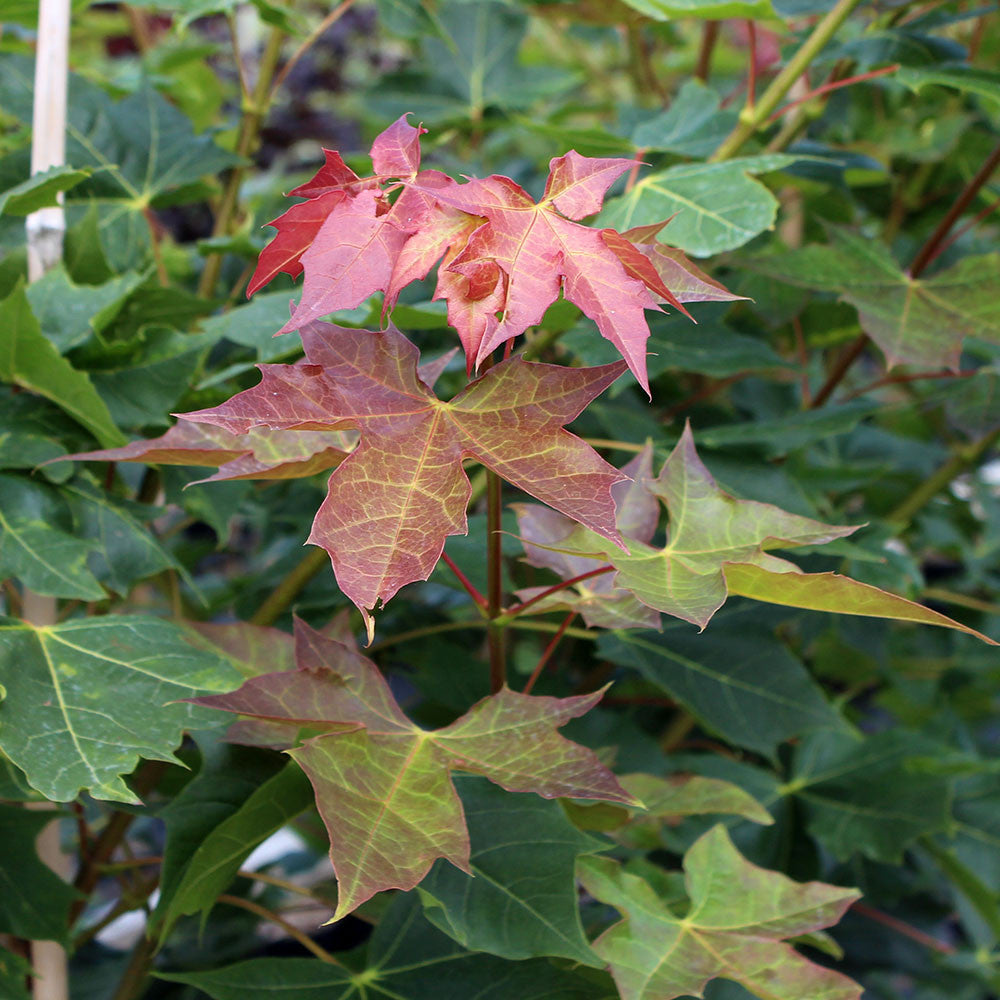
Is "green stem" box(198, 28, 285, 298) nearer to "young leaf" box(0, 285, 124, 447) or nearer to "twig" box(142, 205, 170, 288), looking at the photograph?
"twig" box(142, 205, 170, 288)

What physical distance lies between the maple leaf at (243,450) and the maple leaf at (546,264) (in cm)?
13

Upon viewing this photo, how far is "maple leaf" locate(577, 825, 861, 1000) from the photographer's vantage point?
0.49 m

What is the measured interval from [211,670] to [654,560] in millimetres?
242

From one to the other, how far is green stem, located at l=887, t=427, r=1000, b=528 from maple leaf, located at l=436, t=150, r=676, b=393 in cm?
69

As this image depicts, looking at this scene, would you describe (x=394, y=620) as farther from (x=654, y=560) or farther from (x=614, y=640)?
(x=654, y=560)

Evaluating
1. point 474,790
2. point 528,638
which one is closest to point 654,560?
point 474,790

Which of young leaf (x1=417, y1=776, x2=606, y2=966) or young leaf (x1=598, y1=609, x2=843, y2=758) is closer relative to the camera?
young leaf (x1=417, y1=776, x2=606, y2=966)

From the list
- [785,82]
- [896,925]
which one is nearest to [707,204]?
[785,82]

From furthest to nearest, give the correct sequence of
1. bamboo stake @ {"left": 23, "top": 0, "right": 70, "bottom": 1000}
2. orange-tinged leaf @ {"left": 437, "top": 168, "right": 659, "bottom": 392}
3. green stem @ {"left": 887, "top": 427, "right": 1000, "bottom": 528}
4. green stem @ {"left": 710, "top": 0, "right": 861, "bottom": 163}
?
green stem @ {"left": 887, "top": 427, "right": 1000, "bottom": 528} < green stem @ {"left": 710, "top": 0, "right": 861, "bottom": 163} < bamboo stake @ {"left": 23, "top": 0, "right": 70, "bottom": 1000} < orange-tinged leaf @ {"left": 437, "top": 168, "right": 659, "bottom": 392}

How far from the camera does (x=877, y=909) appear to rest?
3.29 ft

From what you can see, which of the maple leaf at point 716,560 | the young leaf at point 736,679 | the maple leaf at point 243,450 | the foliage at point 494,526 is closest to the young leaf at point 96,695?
the foliage at point 494,526

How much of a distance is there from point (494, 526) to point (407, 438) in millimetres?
82

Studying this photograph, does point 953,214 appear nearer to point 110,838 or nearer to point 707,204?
point 707,204

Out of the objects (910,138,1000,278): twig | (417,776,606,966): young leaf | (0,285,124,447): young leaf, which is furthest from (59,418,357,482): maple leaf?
(910,138,1000,278): twig
